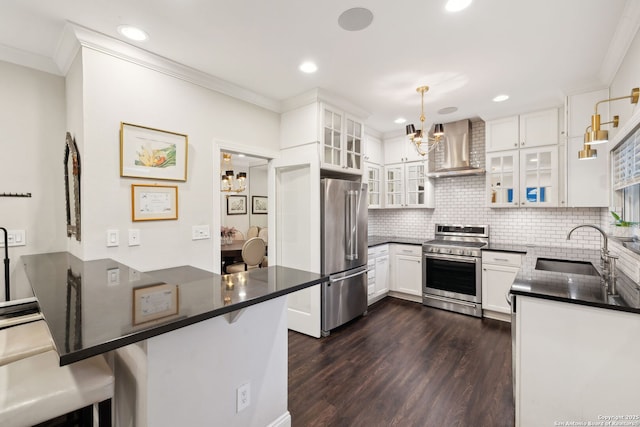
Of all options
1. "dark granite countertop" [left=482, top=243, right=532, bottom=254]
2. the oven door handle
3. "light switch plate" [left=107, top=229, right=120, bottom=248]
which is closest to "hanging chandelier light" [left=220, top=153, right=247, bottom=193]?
"light switch plate" [left=107, top=229, right=120, bottom=248]

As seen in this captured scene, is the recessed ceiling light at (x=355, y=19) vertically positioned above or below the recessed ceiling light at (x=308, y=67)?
below

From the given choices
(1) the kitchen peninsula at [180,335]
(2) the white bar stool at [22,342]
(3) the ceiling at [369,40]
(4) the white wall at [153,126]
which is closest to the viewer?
(1) the kitchen peninsula at [180,335]

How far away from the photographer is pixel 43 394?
1091 mm

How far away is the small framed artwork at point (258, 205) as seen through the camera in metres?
7.60

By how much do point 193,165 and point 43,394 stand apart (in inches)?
77.0

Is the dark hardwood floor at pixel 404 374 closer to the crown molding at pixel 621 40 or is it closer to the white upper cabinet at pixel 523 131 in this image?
the white upper cabinet at pixel 523 131

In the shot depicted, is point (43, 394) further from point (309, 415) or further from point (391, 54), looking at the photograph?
point (391, 54)

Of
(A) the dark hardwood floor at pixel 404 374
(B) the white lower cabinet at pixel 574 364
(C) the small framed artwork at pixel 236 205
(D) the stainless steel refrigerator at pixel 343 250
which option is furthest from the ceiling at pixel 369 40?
(C) the small framed artwork at pixel 236 205

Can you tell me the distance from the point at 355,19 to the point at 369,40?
0.28 meters

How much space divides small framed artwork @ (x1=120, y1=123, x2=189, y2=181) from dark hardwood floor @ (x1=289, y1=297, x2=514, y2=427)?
205 centimetres

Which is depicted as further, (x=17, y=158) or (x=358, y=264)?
(x=358, y=264)

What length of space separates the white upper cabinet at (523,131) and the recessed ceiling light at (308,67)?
2.66 m

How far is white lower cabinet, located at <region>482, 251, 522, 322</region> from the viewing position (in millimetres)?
3514

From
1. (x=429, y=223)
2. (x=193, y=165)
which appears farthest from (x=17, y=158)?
(x=429, y=223)
